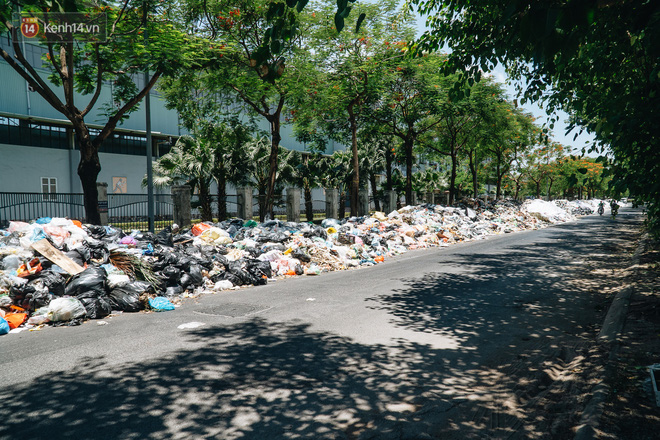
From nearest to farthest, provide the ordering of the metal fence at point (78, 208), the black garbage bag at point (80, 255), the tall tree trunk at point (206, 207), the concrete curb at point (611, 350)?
1. the concrete curb at point (611, 350)
2. the black garbage bag at point (80, 255)
3. the metal fence at point (78, 208)
4. the tall tree trunk at point (206, 207)

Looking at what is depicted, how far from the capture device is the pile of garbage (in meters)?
6.60

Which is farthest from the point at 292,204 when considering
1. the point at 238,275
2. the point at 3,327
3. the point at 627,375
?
the point at 627,375

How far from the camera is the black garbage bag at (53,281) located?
689 centimetres

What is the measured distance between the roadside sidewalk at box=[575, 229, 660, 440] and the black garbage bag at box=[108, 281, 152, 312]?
20.5ft

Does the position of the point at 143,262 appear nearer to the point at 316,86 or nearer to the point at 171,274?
the point at 171,274

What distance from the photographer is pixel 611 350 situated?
4562 mm

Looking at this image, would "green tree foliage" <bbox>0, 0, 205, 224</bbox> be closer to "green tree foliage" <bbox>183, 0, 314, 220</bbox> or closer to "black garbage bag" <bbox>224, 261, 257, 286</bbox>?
"green tree foliage" <bbox>183, 0, 314, 220</bbox>

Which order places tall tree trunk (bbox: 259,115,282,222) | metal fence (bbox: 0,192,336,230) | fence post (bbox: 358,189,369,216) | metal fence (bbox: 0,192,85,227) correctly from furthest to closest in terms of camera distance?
1. fence post (bbox: 358,189,369,216)
2. tall tree trunk (bbox: 259,115,282,222)
3. metal fence (bbox: 0,192,336,230)
4. metal fence (bbox: 0,192,85,227)

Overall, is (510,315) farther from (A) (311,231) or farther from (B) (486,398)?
(A) (311,231)

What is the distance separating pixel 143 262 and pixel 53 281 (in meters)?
1.67

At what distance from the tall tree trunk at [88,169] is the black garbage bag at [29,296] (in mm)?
7515

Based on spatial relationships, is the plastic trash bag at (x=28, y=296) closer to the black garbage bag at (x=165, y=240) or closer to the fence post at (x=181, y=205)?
the black garbage bag at (x=165, y=240)

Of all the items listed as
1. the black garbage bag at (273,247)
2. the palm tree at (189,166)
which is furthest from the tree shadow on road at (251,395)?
the palm tree at (189,166)

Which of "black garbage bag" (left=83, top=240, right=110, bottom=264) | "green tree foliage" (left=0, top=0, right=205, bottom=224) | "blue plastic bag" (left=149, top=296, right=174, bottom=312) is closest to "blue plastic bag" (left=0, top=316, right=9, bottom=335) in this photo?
"blue plastic bag" (left=149, top=296, right=174, bottom=312)
